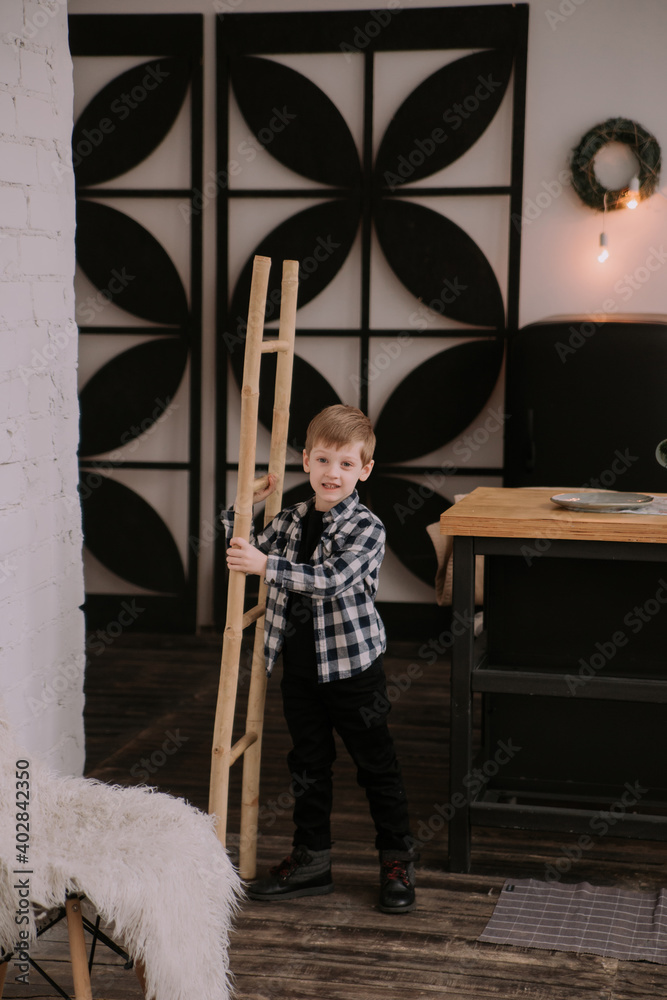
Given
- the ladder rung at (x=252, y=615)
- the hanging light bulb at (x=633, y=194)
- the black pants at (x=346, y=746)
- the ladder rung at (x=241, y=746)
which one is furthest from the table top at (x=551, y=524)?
the hanging light bulb at (x=633, y=194)

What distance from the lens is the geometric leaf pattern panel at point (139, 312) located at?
453 cm

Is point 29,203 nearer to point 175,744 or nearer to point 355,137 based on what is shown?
point 175,744

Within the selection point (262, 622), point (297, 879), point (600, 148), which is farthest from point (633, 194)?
point (297, 879)

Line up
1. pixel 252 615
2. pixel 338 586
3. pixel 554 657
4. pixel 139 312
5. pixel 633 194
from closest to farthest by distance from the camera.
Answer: pixel 338 586 < pixel 252 615 < pixel 554 657 < pixel 633 194 < pixel 139 312

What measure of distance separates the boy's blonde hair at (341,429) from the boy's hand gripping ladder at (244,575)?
140 millimetres

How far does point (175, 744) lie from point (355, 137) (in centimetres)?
269

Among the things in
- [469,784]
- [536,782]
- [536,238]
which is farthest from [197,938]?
[536,238]

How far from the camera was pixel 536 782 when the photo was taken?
2658mm

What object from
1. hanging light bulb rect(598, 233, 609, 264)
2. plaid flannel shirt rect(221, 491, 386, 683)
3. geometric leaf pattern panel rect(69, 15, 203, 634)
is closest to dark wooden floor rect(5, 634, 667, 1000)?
plaid flannel shirt rect(221, 491, 386, 683)

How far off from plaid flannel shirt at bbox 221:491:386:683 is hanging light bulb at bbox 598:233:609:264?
2455 millimetres

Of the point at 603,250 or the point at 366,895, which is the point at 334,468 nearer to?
the point at 366,895

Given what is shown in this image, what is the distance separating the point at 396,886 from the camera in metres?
2.26

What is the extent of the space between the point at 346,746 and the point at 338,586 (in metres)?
0.43

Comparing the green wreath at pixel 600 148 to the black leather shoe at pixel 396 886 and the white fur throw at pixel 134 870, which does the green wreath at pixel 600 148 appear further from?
the white fur throw at pixel 134 870
